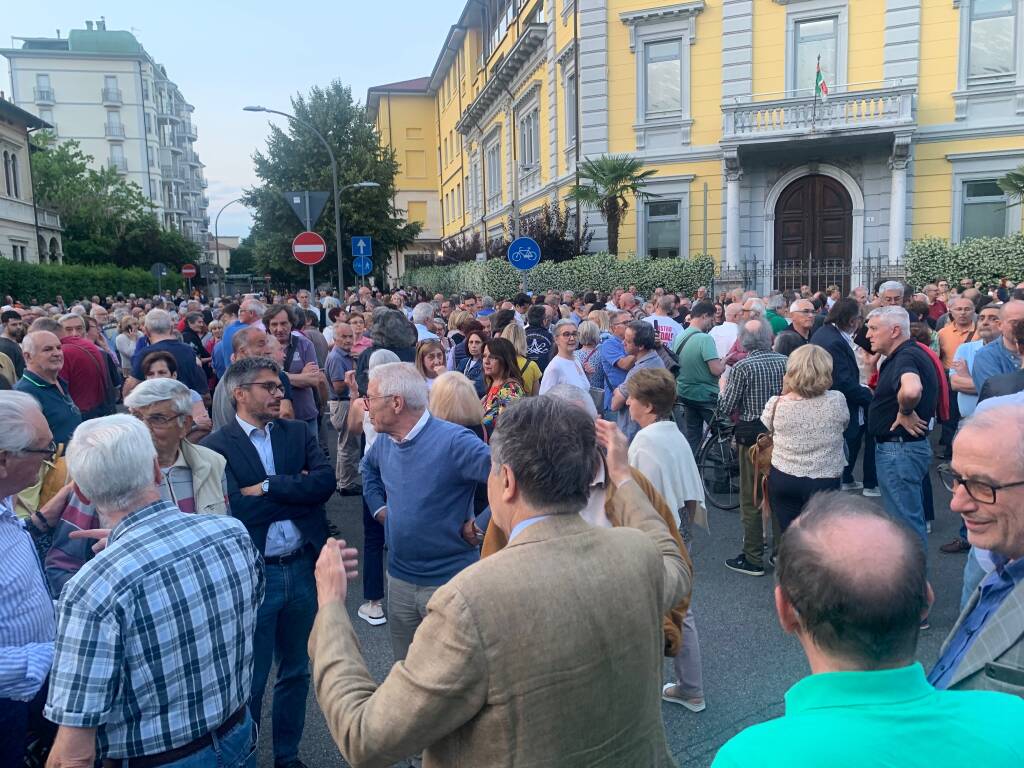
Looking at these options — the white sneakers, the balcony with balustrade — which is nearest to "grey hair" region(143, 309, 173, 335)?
the white sneakers

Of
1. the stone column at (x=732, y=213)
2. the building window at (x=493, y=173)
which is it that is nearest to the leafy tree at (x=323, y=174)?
the building window at (x=493, y=173)

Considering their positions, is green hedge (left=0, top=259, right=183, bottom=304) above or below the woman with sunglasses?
above

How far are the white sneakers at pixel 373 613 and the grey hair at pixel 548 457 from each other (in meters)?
3.62

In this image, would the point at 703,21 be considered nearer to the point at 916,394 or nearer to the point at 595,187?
the point at 595,187

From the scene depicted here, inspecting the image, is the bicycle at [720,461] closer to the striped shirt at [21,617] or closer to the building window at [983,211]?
the striped shirt at [21,617]

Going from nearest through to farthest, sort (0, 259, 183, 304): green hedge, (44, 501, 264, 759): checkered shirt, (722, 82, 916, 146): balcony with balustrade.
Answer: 1. (44, 501, 264, 759): checkered shirt
2. (722, 82, 916, 146): balcony with balustrade
3. (0, 259, 183, 304): green hedge

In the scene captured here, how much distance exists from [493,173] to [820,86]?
864 inches

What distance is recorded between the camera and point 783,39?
69.3ft

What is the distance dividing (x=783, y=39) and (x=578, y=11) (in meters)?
5.96

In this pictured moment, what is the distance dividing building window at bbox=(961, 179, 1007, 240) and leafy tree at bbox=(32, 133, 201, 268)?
48.2 meters

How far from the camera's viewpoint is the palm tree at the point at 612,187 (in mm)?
20922

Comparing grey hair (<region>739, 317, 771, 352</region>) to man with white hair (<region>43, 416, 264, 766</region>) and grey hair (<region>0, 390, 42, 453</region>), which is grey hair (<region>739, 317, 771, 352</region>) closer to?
man with white hair (<region>43, 416, 264, 766</region>)

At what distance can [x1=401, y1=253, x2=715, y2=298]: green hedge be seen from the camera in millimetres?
20594

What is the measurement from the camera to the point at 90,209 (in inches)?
2013
